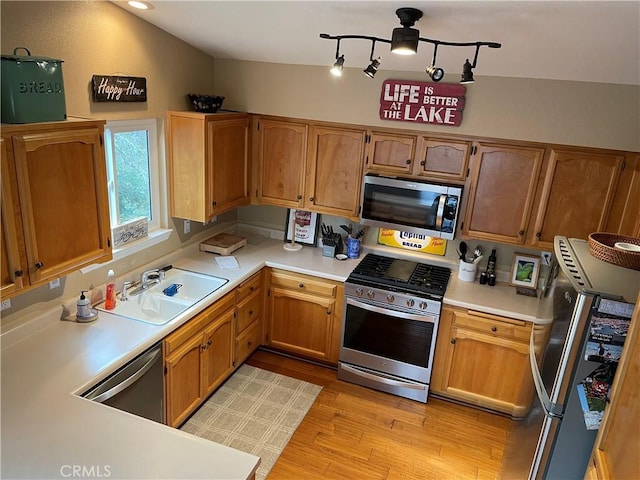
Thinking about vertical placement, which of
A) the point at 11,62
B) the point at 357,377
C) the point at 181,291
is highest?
the point at 11,62

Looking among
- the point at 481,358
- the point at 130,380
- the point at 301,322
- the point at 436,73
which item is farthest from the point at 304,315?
the point at 436,73

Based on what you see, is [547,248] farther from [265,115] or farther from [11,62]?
[11,62]

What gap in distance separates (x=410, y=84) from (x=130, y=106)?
1808 millimetres

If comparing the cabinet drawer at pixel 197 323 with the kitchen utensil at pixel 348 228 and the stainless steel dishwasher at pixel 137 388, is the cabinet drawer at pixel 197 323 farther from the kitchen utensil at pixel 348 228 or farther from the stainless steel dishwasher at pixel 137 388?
the kitchen utensil at pixel 348 228

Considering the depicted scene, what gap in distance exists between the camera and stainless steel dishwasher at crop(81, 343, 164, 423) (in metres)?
2.25

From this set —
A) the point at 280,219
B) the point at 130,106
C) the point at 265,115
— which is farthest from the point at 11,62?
the point at 280,219

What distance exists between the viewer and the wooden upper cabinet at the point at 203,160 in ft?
10.7

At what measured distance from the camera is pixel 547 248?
3230mm

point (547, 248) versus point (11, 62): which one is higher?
point (11, 62)

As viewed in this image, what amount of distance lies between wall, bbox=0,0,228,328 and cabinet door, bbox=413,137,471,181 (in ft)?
5.67

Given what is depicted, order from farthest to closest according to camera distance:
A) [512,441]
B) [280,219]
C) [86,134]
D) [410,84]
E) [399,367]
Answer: [280,219]
[399,367]
[410,84]
[512,441]
[86,134]

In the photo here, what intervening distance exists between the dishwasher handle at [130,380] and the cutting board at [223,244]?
1259 millimetres

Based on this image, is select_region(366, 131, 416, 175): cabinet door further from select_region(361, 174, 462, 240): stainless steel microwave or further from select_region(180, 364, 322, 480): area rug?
select_region(180, 364, 322, 480): area rug

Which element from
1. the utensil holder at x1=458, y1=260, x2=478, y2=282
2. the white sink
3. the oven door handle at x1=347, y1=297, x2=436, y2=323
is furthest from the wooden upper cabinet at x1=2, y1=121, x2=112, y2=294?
the utensil holder at x1=458, y1=260, x2=478, y2=282
